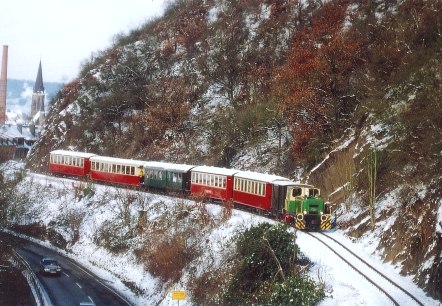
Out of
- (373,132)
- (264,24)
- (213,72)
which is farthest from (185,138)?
(373,132)

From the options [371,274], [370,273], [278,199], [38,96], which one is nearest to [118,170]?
[278,199]

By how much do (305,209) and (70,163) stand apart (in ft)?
119

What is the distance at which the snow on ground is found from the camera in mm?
22922

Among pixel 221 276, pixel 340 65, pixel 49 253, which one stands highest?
pixel 340 65

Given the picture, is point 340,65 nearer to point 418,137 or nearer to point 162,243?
point 418,137

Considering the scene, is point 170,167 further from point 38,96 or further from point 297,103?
point 38,96

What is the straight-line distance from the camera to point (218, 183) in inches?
1574

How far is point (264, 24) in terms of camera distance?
223 ft

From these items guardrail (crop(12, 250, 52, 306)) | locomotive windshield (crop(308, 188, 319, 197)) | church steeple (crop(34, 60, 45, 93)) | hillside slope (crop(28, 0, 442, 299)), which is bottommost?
guardrail (crop(12, 250, 52, 306))

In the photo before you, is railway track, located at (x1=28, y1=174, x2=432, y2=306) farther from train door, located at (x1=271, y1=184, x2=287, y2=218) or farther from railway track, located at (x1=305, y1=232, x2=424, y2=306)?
train door, located at (x1=271, y1=184, x2=287, y2=218)

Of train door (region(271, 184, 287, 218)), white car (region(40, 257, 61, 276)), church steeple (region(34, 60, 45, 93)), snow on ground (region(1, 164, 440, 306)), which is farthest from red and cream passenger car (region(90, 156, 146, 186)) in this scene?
church steeple (region(34, 60, 45, 93))

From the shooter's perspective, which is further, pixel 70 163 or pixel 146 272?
pixel 70 163

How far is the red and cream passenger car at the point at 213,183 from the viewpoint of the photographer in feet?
128

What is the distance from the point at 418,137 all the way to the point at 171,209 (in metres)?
18.9
